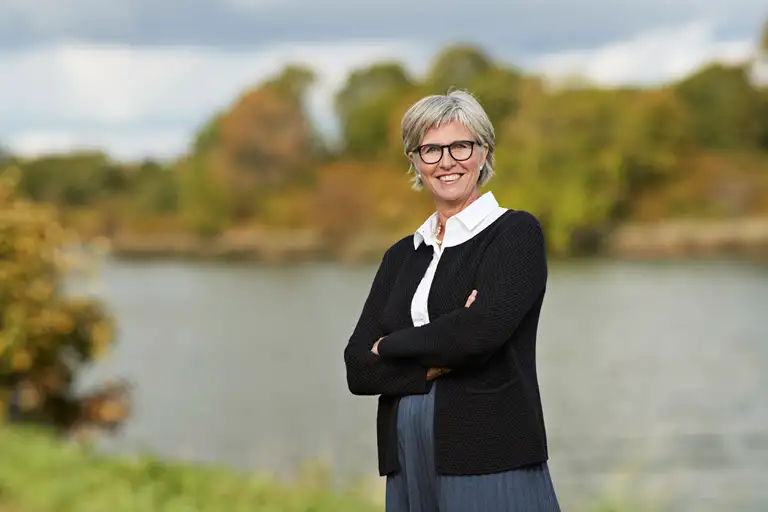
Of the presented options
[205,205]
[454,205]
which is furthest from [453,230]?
[205,205]

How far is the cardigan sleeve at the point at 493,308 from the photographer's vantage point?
8.58 ft

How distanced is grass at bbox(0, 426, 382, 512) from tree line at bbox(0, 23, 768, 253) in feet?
114

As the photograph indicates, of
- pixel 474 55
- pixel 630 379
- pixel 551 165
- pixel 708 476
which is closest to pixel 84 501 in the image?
pixel 708 476

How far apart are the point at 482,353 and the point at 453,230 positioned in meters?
0.35

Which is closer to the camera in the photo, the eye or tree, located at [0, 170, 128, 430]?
the eye

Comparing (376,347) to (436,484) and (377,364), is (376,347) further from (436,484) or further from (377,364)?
(436,484)

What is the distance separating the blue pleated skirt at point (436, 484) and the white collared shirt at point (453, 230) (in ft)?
0.71

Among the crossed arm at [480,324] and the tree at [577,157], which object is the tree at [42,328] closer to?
the crossed arm at [480,324]

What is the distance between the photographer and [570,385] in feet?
65.0

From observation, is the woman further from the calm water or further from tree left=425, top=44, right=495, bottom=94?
tree left=425, top=44, right=495, bottom=94

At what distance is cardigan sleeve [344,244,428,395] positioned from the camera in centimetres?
276

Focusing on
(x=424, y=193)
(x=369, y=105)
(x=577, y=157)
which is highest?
(x=369, y=105)

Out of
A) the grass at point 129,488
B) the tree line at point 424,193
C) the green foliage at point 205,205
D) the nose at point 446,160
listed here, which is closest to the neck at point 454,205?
the nose at point 446,160

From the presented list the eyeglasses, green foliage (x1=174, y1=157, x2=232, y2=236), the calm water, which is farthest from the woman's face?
green foliage (x1=174, y1=157, x2=232, y2=236)
